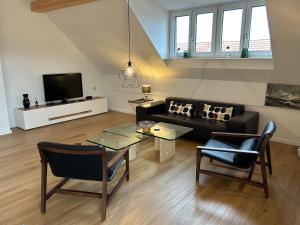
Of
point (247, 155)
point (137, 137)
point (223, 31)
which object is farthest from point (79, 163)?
point (223, 31)

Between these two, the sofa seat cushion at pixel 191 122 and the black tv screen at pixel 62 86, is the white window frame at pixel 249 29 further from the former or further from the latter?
the black tv screen at pixel 62 86

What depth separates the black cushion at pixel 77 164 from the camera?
214 centimetres

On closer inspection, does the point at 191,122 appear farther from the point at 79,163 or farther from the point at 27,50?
the point at 27,50

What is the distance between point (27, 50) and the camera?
16.9 feet

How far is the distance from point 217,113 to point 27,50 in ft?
14.2

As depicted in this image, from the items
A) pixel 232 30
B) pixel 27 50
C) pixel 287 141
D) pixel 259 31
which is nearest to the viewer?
pixel 259 31

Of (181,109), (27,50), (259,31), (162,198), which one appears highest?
(259,31)

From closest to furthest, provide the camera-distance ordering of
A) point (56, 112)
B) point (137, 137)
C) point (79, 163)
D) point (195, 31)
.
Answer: point (79, 163) → point (137, 137) → point (195, 31) → point (56, 112)

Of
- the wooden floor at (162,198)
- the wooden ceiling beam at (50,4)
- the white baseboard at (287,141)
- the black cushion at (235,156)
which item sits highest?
the wooden ceiling beam at (50,4)

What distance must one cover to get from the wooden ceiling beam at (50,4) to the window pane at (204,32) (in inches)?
87.7

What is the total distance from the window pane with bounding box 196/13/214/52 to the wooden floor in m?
2.36

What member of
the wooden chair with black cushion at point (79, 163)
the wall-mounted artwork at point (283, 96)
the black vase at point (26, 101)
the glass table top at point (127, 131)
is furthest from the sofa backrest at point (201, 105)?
the black vase at point (26, 101)

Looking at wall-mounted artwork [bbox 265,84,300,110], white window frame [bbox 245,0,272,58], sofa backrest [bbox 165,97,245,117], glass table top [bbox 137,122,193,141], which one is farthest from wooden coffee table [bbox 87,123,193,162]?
white window frame [bbox 245,0,272,58]

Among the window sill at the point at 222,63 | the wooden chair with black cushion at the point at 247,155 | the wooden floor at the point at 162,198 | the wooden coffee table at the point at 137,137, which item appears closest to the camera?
the wooden floor at the point at 162,198
